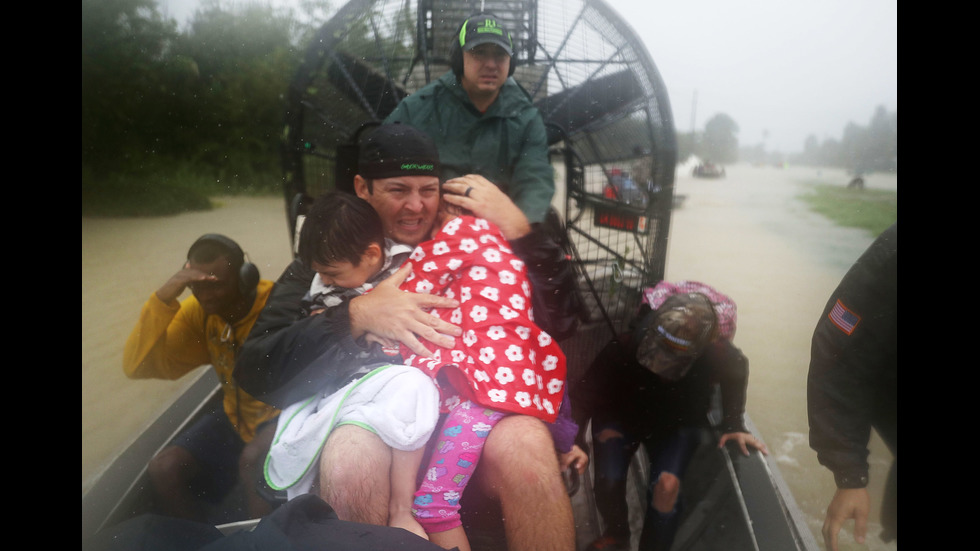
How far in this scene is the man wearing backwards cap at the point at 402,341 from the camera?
1.19 metres

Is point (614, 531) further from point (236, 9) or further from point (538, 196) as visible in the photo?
point (236, 9)

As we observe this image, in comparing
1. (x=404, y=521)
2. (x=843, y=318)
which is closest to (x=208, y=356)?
(x=404, y=521)

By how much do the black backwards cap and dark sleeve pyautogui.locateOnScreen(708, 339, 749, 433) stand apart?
92 cm

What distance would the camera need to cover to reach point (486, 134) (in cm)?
129

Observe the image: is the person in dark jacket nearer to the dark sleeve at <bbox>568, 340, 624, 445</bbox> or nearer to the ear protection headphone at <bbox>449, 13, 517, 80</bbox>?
the dark sleeve at <bbox>568, 340, 624, 445</bbox>

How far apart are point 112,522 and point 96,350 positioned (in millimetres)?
672

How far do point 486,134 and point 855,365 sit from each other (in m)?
1.09

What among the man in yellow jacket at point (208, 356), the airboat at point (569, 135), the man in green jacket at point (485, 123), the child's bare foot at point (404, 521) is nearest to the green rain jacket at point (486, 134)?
the man in green jacket at point (485, 123)

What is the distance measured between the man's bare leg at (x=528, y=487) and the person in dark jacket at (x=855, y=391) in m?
0.72

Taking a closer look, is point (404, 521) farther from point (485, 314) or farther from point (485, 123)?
point (485, 123)

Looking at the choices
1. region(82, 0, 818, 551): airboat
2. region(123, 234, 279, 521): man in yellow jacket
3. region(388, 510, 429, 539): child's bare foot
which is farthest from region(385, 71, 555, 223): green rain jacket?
region(388, 510, 429, 539): child's bare foot

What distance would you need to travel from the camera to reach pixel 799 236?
54.5 inches

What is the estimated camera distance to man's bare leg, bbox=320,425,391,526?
1.18 metres
